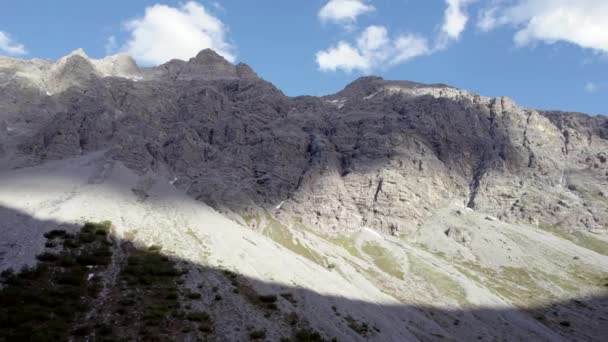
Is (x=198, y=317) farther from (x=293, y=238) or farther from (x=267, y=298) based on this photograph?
(x=293, y=238)

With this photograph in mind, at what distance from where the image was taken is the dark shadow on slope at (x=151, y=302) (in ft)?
85.5

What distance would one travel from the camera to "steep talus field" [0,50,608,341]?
3450 centimetres

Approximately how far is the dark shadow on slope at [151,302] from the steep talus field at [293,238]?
0.22 m

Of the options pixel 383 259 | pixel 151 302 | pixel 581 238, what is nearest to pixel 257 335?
pixel 151 302

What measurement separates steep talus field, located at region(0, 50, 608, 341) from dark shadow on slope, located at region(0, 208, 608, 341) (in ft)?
0.71

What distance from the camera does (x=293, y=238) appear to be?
13725 centimetres

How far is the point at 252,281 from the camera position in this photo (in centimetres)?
4428

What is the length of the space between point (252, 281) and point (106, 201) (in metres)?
36.8

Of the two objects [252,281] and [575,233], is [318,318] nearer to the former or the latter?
[252,281]

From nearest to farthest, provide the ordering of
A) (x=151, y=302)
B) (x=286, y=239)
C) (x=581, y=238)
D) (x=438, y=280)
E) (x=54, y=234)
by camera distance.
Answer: (x=151, y=302), (x=54, y=234), (x=438, y=280), (x=286, y=239), (x=581, y=238)

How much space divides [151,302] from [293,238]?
10686cm

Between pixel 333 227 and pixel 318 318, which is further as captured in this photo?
pixel 333 227

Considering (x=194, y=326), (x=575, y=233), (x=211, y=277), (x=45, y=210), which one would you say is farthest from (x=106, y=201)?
(x=575, y=233)

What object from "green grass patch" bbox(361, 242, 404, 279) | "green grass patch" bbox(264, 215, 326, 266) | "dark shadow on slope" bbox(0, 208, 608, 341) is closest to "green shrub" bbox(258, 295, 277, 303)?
"dark shadow on slope" bbox(0, 208, 608, 341)
